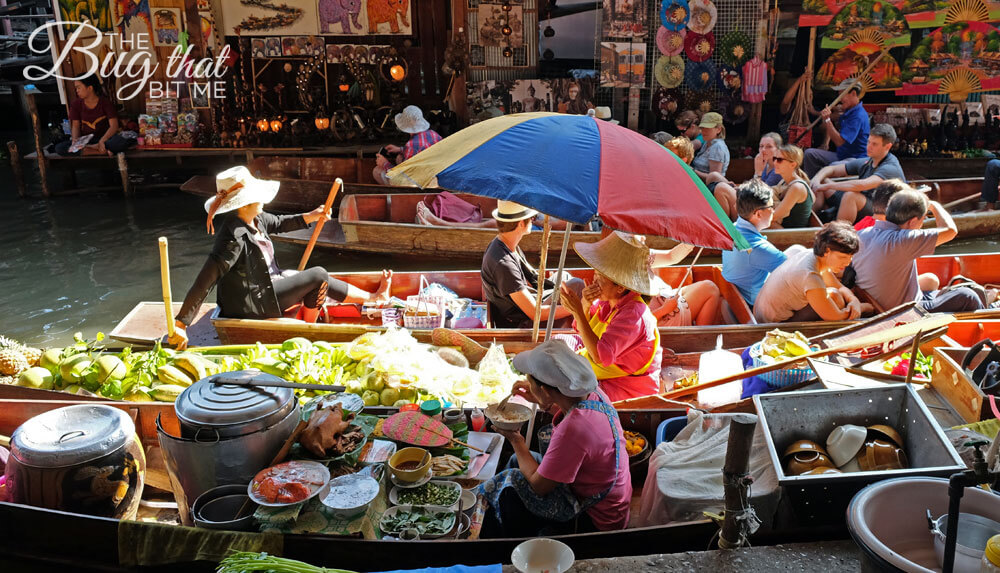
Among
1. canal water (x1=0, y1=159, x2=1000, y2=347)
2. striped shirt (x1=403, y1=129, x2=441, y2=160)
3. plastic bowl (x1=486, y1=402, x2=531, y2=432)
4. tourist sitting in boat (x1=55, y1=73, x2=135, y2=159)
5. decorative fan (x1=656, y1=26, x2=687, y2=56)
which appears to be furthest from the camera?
tourist sitting in boat (x1=55, y1=73, x2=135, y2=159)

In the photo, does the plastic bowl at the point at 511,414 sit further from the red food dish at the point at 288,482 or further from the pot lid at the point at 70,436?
the pot lid at the point at 70,436

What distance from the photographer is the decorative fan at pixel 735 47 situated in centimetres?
1130

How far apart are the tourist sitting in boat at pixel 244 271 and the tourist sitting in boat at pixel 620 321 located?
2.58 m

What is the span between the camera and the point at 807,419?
331cm

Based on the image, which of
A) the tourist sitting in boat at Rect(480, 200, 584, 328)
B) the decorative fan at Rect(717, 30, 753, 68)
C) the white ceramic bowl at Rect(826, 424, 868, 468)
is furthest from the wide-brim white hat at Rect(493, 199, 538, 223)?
the decorative fan at Rect(717, 30, 753, 68)

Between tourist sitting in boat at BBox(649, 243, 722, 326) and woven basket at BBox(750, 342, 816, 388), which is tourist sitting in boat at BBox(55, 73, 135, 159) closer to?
tourist sitting in boat at BBox(649, 243, 722, 326)

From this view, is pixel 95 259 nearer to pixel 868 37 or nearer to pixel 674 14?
pixel 674 14

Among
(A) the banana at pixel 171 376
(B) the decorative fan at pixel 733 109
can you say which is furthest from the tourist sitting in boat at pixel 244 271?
(B) the decorative fan at pixel 733 109

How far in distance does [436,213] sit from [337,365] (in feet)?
13.6

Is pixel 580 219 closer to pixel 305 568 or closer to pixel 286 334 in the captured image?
pixel 305 568

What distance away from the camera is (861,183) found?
26.2 ft

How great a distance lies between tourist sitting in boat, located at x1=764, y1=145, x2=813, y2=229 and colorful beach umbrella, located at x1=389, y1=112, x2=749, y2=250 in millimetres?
4122

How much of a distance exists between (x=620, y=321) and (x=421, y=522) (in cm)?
169

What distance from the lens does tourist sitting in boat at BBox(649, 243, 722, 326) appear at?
5.67 meters
